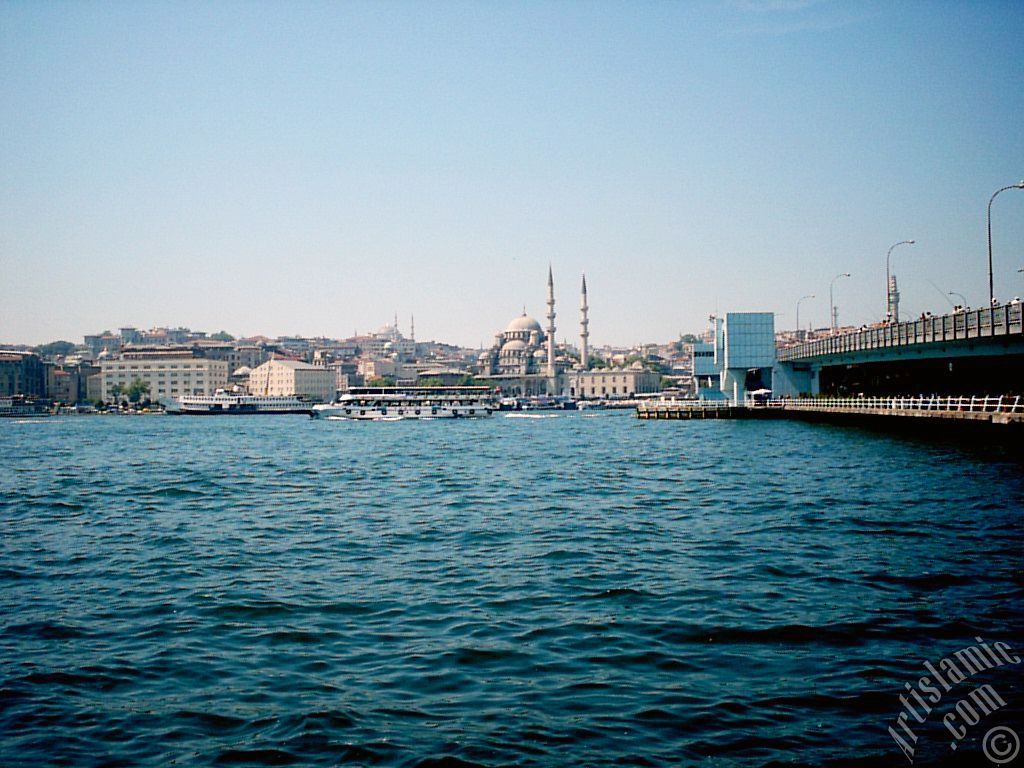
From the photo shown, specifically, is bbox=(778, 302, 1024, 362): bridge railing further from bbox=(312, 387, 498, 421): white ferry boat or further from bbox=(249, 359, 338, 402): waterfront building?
bbox=(249, 359, 338, 402): waterfront building

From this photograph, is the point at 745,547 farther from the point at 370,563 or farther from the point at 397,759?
the point at 397,759

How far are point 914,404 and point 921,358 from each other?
3096 millimetres

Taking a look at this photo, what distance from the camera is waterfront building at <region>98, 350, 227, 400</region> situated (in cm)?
16338

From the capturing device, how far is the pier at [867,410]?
32.8m

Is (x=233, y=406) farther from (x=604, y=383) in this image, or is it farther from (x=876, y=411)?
(x=876, y=411)

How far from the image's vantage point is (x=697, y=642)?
10.2 meters

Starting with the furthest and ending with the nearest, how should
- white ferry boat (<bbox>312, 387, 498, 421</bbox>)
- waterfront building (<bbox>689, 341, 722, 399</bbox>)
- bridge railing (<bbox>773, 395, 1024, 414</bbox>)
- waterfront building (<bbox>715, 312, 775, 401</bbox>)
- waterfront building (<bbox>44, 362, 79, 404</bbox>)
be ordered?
waterfront building (<bbox>44, 362, 79, 404</bbox>), white ferry boat (<bbox>312, 387, 498, 421</bbox>), waterfront building (<bbox>689, 341, 722, 399</bbox>), waterfront building (<bbox>715, 312, 775, 401</bbox>), bridge railing (<bbox>773, 395, 1024, 414</bbox>)

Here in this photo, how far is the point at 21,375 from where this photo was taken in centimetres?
15888

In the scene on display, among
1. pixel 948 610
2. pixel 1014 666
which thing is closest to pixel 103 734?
pixel 1014 666

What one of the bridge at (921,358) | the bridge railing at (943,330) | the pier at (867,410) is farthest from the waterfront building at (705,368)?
the bridge railing at (943,330)

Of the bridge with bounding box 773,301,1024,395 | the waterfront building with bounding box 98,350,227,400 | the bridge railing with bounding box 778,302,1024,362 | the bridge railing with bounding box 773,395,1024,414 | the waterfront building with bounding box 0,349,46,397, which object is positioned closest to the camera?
the bridge railing with bounding box 778,302,1024,362

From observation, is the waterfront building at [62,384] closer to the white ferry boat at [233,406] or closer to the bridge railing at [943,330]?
the white ferry boat at [233,406]

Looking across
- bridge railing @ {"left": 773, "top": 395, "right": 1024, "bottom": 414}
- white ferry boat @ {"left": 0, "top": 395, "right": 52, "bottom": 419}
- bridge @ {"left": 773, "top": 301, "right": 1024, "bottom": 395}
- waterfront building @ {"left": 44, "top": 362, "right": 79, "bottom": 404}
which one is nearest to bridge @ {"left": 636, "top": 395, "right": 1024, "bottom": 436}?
bridge railing @ {"left": 773, "top": 395, "right": 1024, "bottom": 414}

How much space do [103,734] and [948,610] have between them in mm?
9234
